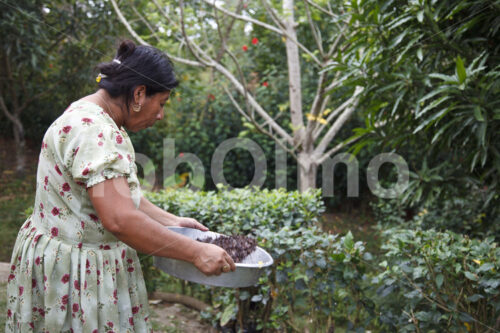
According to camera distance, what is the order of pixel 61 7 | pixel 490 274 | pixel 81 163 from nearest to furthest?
pixel 81 163, pixel 490 274, pixel 61 7

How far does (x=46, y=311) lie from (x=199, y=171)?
587 cm

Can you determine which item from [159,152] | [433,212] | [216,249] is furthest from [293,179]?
[216,249]

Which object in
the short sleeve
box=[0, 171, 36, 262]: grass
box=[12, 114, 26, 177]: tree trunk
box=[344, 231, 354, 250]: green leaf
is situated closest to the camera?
the short sleeve

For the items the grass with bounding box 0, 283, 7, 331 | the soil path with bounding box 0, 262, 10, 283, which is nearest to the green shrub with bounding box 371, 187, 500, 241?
the grass with bounding box 0, 283, 7, 331

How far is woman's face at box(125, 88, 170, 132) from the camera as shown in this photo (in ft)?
5.17

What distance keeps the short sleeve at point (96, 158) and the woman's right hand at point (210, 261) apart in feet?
1.13

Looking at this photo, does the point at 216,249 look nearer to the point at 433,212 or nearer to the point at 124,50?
the point at 124,50

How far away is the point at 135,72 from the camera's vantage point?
1.53m

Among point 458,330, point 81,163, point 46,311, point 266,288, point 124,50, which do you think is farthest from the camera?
point 266,288

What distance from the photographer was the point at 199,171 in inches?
289

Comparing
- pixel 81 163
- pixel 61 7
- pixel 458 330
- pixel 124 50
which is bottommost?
pixel 458 330

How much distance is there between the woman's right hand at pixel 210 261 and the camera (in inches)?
57.8

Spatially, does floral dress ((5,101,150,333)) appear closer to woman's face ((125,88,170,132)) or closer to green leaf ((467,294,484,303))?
woman's face ((125,88,170,132))

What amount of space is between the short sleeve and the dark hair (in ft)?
0.70
